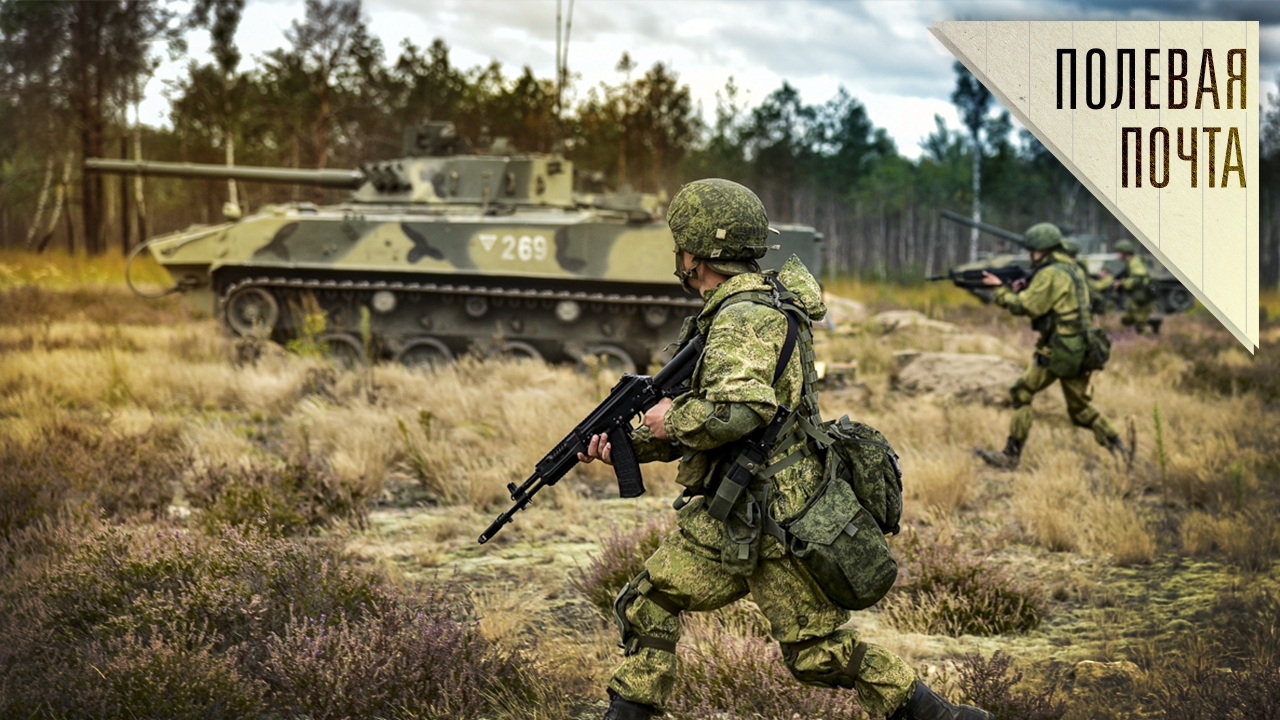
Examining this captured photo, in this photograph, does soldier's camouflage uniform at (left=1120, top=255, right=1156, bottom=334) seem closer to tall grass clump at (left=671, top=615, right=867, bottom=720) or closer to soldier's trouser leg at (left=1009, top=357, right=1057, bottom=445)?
soldier's trouser leg at (left=1009, top=357, right=1057, bottom=445)

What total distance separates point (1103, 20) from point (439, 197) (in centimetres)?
1040

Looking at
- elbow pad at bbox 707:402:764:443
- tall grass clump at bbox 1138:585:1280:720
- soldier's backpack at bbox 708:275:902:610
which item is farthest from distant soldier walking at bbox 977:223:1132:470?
elbow pad at bbox 707:402:764:443

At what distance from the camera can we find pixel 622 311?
12055 mm

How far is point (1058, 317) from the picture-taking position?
7.56 metres

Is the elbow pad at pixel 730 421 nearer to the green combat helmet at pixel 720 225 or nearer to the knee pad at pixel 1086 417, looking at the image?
the green combat helmet at pixel 720 225

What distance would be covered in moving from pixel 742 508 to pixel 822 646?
462 mm

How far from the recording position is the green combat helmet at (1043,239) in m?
7.70

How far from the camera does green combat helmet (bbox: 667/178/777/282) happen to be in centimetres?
304

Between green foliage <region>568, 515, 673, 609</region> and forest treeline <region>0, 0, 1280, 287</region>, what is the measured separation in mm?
20687

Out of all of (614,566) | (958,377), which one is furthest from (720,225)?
(958,377)

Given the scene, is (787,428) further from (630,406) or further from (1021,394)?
(1021,394)

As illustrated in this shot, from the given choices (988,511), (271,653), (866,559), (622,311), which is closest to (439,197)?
(622,311)

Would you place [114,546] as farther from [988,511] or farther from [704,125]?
[704,125]

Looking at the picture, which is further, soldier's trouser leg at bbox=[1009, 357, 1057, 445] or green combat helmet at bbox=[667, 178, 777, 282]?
soldier's trouser leg at bbox=[1009, 357, 1057, 445]
